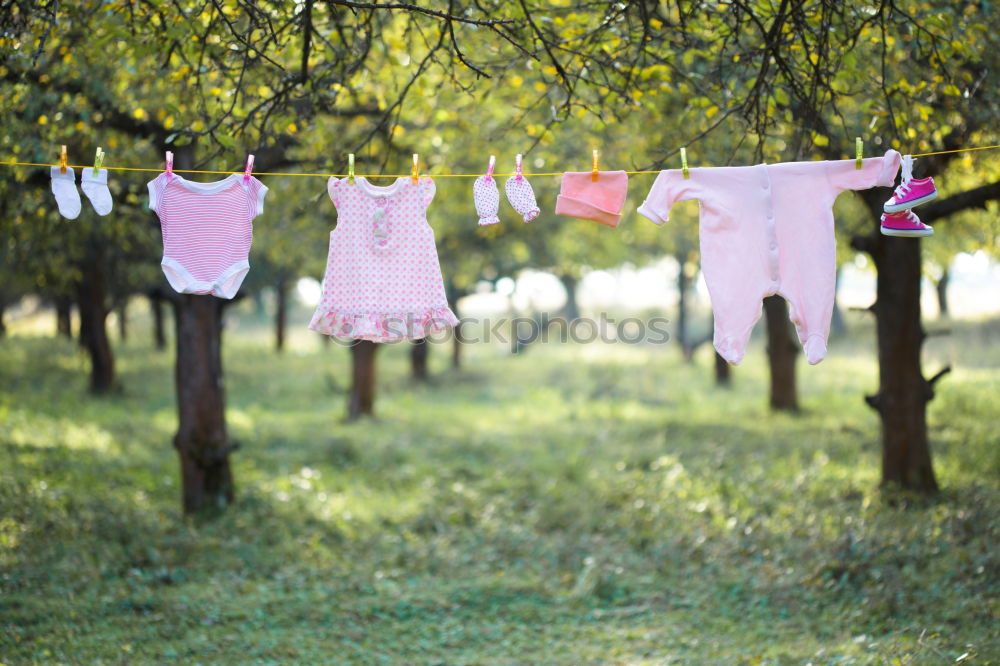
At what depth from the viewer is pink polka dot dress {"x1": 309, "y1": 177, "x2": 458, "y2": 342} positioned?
536cm

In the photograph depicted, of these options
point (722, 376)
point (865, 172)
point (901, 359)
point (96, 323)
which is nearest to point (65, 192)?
point (865, 172)

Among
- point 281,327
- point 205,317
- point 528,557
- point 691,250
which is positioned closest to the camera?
point 528,557

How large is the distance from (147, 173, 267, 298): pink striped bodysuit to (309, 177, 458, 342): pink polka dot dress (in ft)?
1.82

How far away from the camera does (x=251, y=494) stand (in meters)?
9.36

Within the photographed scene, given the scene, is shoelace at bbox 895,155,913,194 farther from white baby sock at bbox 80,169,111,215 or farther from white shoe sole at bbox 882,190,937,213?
white baby sock at bbox 80,169,111,215

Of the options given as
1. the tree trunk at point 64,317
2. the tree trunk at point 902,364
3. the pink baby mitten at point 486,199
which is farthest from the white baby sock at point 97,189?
the tree trunk at point 64,317

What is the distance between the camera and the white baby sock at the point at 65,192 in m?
4.81

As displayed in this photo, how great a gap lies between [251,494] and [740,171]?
664 cm

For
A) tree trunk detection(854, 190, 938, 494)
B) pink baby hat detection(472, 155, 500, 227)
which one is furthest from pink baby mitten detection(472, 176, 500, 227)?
tree trunk detection(854, 190, 938, 494)

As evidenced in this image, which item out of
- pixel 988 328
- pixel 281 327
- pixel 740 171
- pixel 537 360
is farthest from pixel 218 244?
pixel 988 328

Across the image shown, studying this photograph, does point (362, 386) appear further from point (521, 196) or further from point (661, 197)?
point (661, 197)

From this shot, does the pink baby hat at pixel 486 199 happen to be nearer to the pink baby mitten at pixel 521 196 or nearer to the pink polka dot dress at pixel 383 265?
the pink baby mitten at pixel 521 196

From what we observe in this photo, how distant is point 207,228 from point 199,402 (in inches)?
153

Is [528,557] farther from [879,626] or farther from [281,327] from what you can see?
[281,327]
